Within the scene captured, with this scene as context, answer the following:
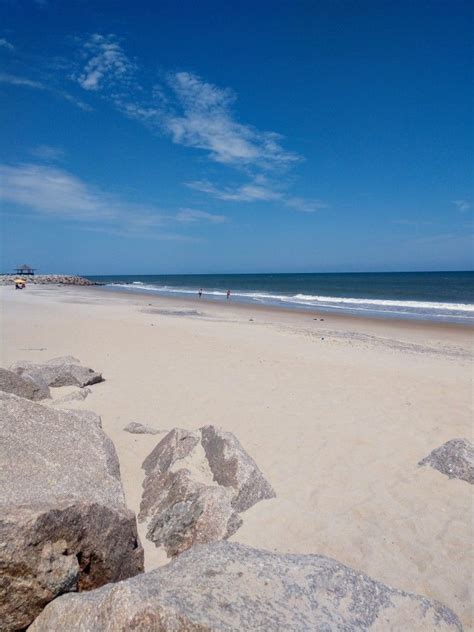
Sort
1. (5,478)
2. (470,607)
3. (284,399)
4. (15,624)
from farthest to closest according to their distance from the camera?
(284,399) → (470,607) → (5,478) → (15,624)

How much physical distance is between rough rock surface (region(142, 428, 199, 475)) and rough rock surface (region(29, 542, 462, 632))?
217cm

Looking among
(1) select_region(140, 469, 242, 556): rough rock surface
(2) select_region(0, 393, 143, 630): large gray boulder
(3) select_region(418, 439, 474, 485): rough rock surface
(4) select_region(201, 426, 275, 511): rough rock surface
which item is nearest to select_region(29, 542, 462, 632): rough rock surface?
(2) select_region(0, 393, 143, 630): large gray boulder

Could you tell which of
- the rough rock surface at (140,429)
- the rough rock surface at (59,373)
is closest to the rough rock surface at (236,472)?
the rough rock surface at (140,429)

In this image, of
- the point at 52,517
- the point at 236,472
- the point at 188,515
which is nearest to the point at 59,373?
the point at 236,472

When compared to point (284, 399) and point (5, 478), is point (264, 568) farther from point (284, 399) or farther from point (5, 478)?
point (284, 399)

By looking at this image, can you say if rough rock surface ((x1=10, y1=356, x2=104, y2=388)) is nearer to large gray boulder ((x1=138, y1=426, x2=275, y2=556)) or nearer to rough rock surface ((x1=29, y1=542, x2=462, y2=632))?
large gray boulder ((x1=138, y1=426, x2=275, y2=556))

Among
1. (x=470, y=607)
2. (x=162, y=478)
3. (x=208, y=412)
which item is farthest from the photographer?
(x=208, y=412)

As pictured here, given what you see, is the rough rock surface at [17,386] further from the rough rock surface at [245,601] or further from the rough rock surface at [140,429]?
the rough rock surface at [245,601]

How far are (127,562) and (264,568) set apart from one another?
1.18 m

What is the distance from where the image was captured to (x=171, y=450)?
487 cm

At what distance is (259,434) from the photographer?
20.3 feet

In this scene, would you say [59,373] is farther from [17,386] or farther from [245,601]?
[245,601]

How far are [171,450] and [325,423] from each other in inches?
112

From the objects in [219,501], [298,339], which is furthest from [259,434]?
[298,339]
